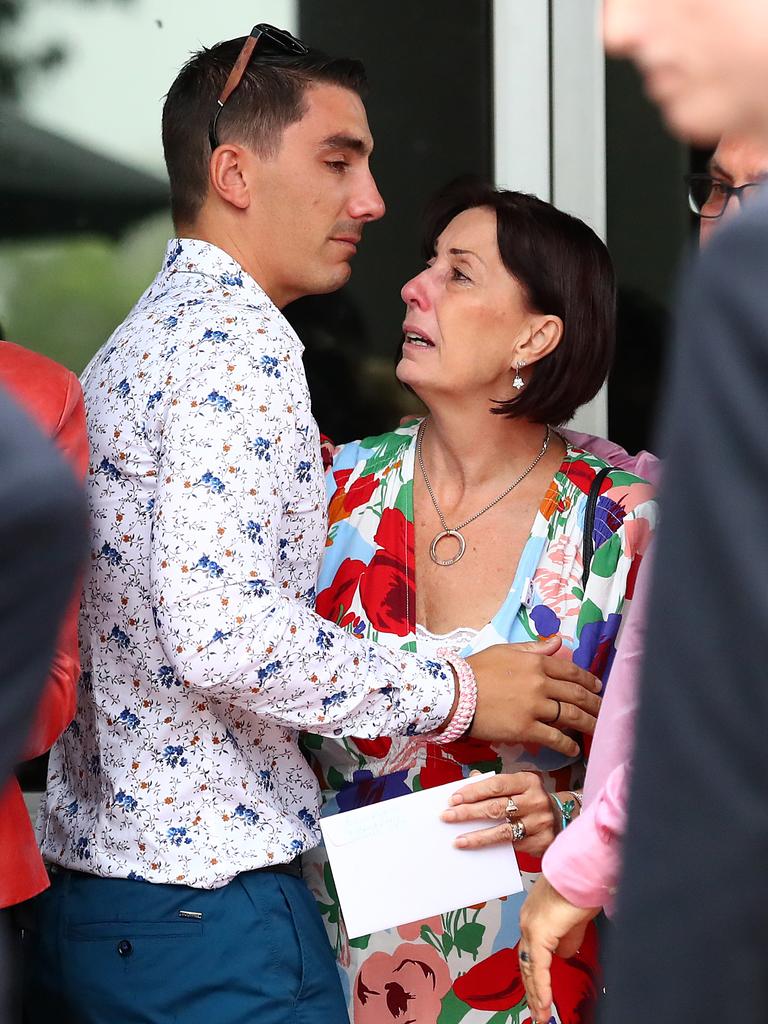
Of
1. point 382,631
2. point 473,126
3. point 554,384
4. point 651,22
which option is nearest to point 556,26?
point 473,126

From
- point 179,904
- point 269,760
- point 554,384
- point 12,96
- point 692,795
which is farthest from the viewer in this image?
point 12,96

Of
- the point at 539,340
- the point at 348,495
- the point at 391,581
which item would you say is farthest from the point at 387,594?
the point at 539,340

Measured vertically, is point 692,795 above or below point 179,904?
above

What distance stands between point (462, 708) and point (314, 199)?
88 cm

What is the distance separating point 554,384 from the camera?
2664 mm

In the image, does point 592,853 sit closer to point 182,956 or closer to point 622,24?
point 182,956

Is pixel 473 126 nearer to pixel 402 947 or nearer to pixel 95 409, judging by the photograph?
pixel 95 409

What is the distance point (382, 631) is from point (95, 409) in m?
0.64

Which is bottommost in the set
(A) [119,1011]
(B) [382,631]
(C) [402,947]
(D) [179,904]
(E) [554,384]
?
(C) [402,947]

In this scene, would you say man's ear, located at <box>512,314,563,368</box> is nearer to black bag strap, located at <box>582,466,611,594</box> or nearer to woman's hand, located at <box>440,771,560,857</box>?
black bag strap, located at <box>582,466,611,594</box>

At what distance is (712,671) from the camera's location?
735 millimetres

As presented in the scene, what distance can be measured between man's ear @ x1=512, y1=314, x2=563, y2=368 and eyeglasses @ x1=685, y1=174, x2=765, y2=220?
1.83 ft

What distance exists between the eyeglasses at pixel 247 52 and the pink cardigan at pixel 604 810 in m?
1.20

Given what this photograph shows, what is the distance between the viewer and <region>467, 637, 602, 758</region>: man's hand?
7.08 ft
